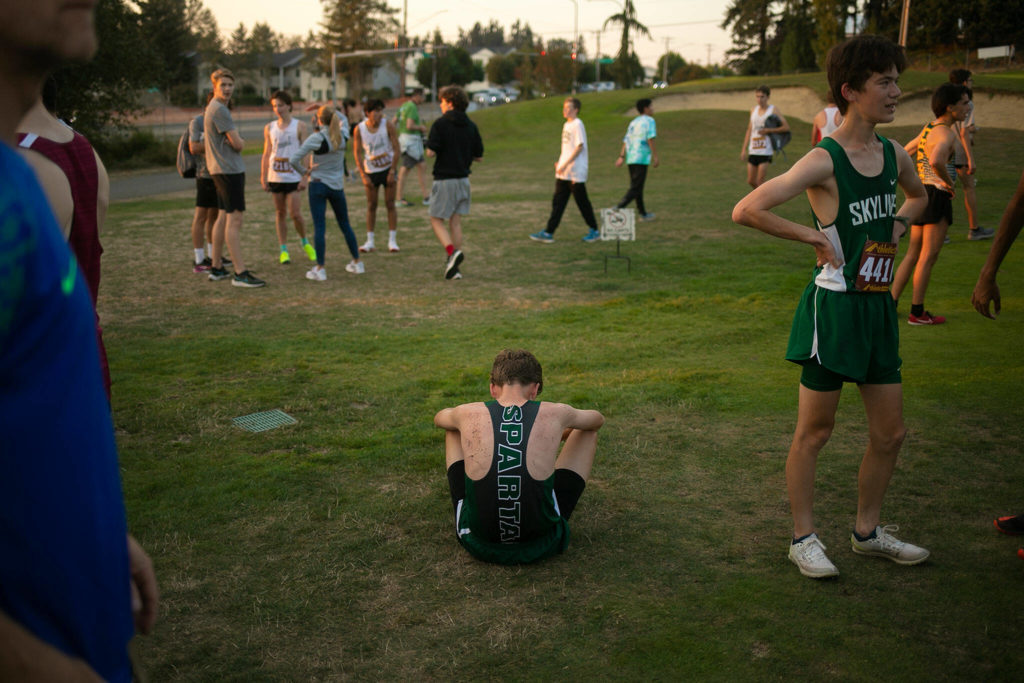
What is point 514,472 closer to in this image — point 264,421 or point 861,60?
point 861,60

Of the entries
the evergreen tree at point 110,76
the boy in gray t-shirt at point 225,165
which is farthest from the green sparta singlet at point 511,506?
the evergreen tree at point 110,76

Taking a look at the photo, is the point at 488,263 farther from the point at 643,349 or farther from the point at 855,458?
the point at 855,458

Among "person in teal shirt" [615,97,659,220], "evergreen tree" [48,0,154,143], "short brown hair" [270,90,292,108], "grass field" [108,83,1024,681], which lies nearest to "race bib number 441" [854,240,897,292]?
"grass field" [108,83,1024,681]

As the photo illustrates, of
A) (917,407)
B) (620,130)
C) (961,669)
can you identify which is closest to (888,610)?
(961,669)

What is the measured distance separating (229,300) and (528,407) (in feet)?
21.2

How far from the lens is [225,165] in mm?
9266

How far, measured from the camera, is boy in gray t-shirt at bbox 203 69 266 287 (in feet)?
29.7

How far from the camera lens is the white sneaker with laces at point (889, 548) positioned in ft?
12.4

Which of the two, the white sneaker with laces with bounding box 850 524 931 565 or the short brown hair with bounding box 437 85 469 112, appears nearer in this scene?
the white sneaker with laces with bounding box 850 524 931 565

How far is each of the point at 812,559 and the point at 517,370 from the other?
62.8 inches

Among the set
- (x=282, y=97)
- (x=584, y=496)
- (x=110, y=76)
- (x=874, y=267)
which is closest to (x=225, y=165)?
(x=282, y=97)

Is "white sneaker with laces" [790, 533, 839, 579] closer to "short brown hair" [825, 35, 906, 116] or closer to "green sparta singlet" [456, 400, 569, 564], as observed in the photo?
"green sparta singlet" [456, 400, 569, 564]

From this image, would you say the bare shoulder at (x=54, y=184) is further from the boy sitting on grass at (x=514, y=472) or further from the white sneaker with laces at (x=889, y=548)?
the white sneaker with laces at (x=889, y=548)

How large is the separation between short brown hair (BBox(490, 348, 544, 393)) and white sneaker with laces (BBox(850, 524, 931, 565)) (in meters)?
1.73
